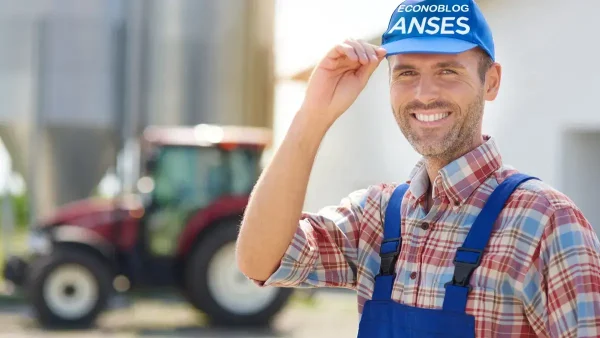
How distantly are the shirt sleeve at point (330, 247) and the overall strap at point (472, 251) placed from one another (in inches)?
10.9

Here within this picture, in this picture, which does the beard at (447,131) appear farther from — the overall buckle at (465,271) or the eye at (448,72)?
the overall buckle at (465,271)

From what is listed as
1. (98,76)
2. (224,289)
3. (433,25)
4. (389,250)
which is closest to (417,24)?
(433,25)

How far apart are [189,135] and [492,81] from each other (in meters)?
7.07

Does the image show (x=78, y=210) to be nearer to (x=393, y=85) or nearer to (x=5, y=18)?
(x=5, y=18)

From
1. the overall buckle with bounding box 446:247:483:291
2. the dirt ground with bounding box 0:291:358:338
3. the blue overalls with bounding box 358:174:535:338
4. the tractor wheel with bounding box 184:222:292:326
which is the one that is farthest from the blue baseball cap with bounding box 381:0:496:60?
the tractor wheel with bounding box 184:222:292:326

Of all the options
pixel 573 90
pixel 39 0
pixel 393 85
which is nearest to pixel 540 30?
pixel 573 90

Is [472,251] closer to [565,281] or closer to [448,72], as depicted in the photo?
[565,281]

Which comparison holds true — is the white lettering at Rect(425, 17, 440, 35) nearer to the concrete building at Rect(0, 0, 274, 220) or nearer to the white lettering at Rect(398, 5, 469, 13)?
the white lettering at Rect(398, 5, 469, 13)

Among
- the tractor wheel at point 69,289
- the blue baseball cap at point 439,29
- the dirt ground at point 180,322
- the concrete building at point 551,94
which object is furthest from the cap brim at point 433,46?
the tractor wheel at point 69,289

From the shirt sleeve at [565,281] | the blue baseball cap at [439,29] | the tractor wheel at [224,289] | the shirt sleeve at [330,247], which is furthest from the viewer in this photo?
the tractor wheel at [224,289]

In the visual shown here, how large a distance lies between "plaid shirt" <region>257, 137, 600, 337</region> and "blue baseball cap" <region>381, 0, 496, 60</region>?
0.18 meters

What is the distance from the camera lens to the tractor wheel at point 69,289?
316 inches

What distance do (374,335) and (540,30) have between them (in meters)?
3.69

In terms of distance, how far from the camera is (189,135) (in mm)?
8633
